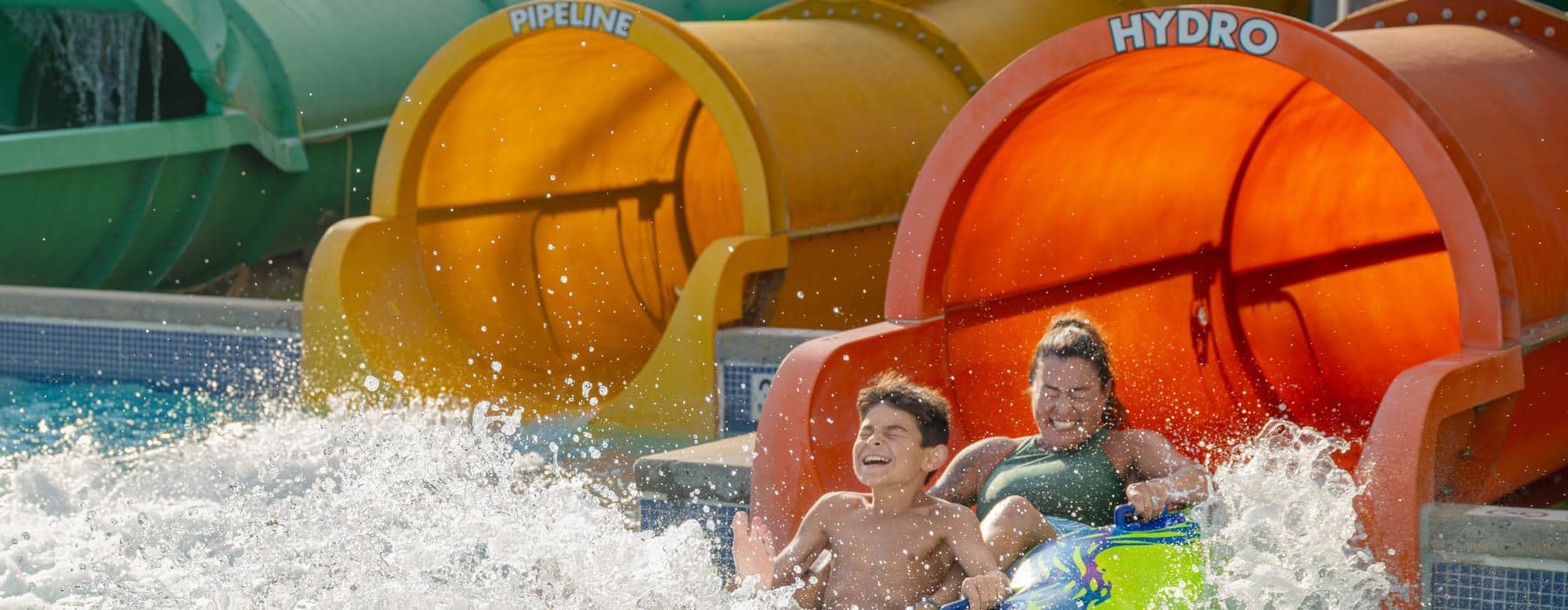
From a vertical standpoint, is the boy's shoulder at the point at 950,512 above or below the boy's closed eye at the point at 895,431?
below

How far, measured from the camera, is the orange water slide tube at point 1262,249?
188 inches

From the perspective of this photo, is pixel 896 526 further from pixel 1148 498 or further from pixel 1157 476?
pixel 1157 476

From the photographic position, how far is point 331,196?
37.4 ft

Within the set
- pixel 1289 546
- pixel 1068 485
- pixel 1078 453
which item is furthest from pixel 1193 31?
pixel 1289 546

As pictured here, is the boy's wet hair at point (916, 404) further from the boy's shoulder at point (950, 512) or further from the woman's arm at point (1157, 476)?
the woman's arm at point (1157, 476)

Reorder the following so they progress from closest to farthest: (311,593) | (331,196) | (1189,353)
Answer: (311,593)
(1189,353)
(331,196)

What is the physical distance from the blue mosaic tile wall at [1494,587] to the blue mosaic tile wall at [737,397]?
3229 mm

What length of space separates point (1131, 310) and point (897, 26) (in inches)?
110

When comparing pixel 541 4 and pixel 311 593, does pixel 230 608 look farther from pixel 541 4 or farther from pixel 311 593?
pixel 541 4

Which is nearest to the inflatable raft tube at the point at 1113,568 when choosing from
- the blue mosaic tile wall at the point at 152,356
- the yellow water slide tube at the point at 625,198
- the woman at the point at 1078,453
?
the woman at the point at 1078,453

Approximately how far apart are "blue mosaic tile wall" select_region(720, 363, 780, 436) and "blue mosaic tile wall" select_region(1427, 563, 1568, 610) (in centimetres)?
323

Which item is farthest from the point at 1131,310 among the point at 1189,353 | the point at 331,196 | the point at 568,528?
the point at 331,196

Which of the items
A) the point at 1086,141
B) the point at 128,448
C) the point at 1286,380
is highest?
the point at 1086,141

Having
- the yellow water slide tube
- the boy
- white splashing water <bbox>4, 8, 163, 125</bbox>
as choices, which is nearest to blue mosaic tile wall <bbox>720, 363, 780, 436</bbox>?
the yellow water slide tube
